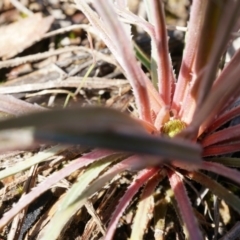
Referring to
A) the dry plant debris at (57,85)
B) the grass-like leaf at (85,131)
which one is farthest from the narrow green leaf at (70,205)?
the grass-like leaf at (85,131)

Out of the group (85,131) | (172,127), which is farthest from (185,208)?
(85,131)

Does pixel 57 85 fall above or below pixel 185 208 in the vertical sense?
above

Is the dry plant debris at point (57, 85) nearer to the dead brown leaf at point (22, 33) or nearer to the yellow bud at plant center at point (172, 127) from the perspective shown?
the dead brown leaf at point (22, 33)

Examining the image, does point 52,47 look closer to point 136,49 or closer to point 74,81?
point 74,81

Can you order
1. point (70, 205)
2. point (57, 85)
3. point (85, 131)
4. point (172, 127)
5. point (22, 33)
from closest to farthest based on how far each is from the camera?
point (85, 131) < point (70, 205) < point (172, 127) < point (57, 85) < point (22, 33)

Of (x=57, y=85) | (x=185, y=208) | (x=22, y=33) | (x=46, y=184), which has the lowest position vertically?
(x=185, y=208)

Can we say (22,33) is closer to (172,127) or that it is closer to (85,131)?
(172,127)

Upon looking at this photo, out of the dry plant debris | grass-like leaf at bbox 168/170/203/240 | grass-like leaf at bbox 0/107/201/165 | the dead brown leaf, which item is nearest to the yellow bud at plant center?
grass-like leaf at bbox 168/170/203/240

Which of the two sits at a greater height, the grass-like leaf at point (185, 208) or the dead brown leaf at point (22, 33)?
the dead brown leaf at point (22, 33)

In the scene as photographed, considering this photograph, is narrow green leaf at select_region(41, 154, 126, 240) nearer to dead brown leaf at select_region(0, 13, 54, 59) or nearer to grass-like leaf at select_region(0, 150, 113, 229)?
grass-like leaf at select_region(0, 150, 113, 229)
